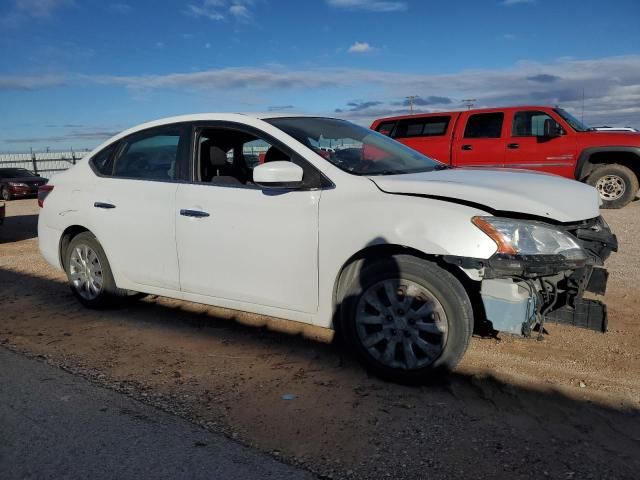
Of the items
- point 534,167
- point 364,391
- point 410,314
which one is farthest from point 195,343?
point 534,167

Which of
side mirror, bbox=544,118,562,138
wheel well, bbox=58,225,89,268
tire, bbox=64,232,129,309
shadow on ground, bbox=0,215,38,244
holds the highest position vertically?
side mirror, bbox=544,118,562,138

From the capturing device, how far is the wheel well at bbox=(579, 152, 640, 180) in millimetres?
10562

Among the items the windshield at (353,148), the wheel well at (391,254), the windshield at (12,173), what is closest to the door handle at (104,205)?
the windshield at (353,148)

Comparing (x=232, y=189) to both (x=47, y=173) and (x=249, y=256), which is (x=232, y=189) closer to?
(x=249, y=256)

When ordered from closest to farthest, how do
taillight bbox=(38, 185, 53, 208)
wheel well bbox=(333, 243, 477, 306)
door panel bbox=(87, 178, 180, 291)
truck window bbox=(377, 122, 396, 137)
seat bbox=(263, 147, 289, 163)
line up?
wheel well bbox=(333, 243, 477, 306), seat bbox=(263, 147, 289, 163), door panel bbox=(87, 178, 180, 291), taillight bbox=(38, 185, 53, 208), truck window bbox=(377, 122, 396, 137)

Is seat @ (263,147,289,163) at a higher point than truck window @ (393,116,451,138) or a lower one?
lower

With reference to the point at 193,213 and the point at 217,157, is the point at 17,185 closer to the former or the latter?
the point at 217,157

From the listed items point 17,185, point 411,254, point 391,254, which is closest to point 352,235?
point 391,254

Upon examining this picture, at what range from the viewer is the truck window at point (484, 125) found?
11.0 metres

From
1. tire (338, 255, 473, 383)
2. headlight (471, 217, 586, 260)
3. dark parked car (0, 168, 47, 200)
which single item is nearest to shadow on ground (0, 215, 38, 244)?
dark parked car (0, 168, 47, 200)

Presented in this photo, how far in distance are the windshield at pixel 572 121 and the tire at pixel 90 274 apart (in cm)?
911

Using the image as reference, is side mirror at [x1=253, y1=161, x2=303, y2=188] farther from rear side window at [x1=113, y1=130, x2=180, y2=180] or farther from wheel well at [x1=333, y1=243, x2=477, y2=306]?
rear side window at [x1=113, y1=130, x2=180, y2=180]

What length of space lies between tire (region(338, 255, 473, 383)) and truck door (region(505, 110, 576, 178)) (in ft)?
26.7

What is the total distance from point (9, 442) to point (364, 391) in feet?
6.56
